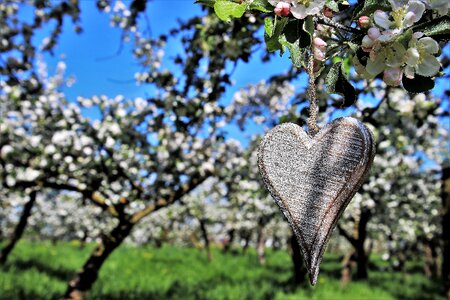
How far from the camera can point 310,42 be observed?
987 mm

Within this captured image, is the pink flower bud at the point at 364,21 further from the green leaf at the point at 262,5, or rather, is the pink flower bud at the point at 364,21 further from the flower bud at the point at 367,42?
the green leaf at the point at 262,5

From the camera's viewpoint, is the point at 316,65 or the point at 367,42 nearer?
the point at 367,42

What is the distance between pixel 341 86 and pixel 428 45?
23 centimetres

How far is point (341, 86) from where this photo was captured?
112 centimetres

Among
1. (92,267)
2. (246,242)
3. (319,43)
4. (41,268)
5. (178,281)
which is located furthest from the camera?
(246,242)

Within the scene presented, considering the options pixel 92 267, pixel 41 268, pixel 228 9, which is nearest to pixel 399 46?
pixel 228 9

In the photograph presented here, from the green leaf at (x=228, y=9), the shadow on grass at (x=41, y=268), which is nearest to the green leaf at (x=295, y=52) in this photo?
the green leaf at (x=228, y=9)

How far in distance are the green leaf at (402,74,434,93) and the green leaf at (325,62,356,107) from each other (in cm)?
14

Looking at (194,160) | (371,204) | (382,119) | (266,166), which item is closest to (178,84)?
(194,160)

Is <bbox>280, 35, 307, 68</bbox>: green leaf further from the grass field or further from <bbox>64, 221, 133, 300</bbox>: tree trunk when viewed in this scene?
the grass field

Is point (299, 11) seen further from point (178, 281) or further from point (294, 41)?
point (178, 281)

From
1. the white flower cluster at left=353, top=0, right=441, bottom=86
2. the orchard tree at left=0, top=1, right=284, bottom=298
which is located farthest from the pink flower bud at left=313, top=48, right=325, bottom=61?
the orchard tree at left=0, top=1, right=284, bottom=298

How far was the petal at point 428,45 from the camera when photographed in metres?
0.92

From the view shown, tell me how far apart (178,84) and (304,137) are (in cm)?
353
